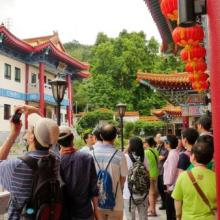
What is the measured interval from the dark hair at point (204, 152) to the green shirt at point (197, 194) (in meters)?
0.07

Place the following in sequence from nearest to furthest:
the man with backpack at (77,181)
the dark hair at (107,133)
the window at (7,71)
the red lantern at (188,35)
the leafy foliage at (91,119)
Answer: the man with backpack at (77,181) < the dark hair at (107,133) < the red lantern at (188,35) < the window at (7,71) < the leafy foliage at (91,119)

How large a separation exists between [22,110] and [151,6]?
4592 millimetres

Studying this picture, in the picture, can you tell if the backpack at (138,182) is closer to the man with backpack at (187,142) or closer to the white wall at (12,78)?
the man with backpack at (187,142)

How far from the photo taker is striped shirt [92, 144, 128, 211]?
443 cm

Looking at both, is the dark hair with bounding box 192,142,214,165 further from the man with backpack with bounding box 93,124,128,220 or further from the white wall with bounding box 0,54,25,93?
the white wall with bounding box 0,54,25,93

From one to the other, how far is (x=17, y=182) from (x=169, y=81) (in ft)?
41.0

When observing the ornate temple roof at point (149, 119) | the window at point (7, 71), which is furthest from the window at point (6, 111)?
the ornate temple roof at point (149, 119)

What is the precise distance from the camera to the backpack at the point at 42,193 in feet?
8.95

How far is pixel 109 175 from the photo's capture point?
4402 millimetres

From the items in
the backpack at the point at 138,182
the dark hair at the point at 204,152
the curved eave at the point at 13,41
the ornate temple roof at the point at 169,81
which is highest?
the curved eave at the point at 13,41

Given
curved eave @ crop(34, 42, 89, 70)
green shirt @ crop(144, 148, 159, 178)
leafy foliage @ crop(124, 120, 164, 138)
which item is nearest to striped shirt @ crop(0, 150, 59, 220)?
green shirt @ crop(144, 148, 159, 178)

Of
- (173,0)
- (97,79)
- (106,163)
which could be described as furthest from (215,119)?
(97,79)

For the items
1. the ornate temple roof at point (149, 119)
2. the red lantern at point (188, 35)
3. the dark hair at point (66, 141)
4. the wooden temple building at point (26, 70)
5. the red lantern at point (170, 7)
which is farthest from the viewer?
the ornate temple roof at point (149, 119)

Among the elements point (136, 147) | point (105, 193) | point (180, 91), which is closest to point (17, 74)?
point (180, 91)
